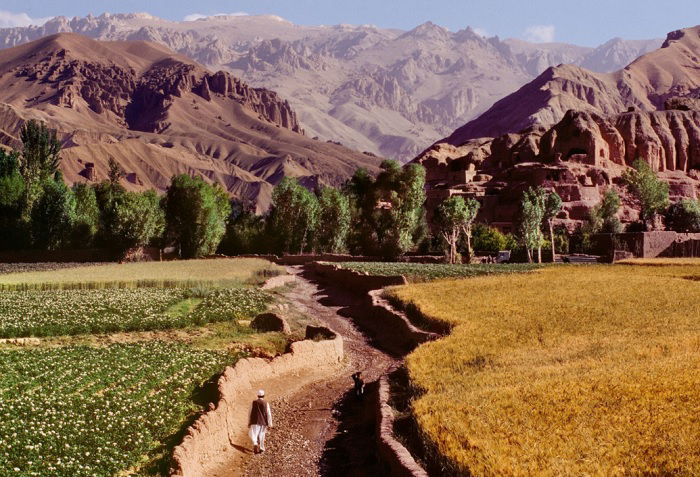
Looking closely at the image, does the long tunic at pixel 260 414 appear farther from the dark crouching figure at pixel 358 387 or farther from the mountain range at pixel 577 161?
the mountain range at pixel 577 161

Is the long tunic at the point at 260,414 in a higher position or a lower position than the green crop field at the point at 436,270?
lower

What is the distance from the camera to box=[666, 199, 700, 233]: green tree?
4454 inches

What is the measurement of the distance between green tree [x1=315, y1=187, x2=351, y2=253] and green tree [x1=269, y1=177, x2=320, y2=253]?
1467 mm

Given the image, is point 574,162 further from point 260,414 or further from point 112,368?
point 260,414

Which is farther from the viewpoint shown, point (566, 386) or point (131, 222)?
point (131, 222)

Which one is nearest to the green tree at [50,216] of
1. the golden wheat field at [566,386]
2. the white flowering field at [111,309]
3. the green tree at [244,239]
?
the green tree at [244,239]

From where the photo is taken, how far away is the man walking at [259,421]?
2397 centimetres

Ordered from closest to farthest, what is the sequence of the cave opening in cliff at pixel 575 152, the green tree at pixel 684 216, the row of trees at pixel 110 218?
the row of trees at pixel 110 218
the green tree at pixel 684 216
the cave opening in cliff at pixel 575 152

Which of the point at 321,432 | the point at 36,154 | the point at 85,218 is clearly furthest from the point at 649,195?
the point at 321,432

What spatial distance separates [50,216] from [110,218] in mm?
9776

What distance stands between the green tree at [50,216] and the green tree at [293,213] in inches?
1203

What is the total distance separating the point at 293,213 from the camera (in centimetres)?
11175

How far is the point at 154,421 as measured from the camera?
2216 cm

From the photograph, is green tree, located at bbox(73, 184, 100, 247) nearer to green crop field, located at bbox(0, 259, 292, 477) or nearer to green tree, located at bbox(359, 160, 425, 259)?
green tree, located at bbox(359, 160, 425, 259)
